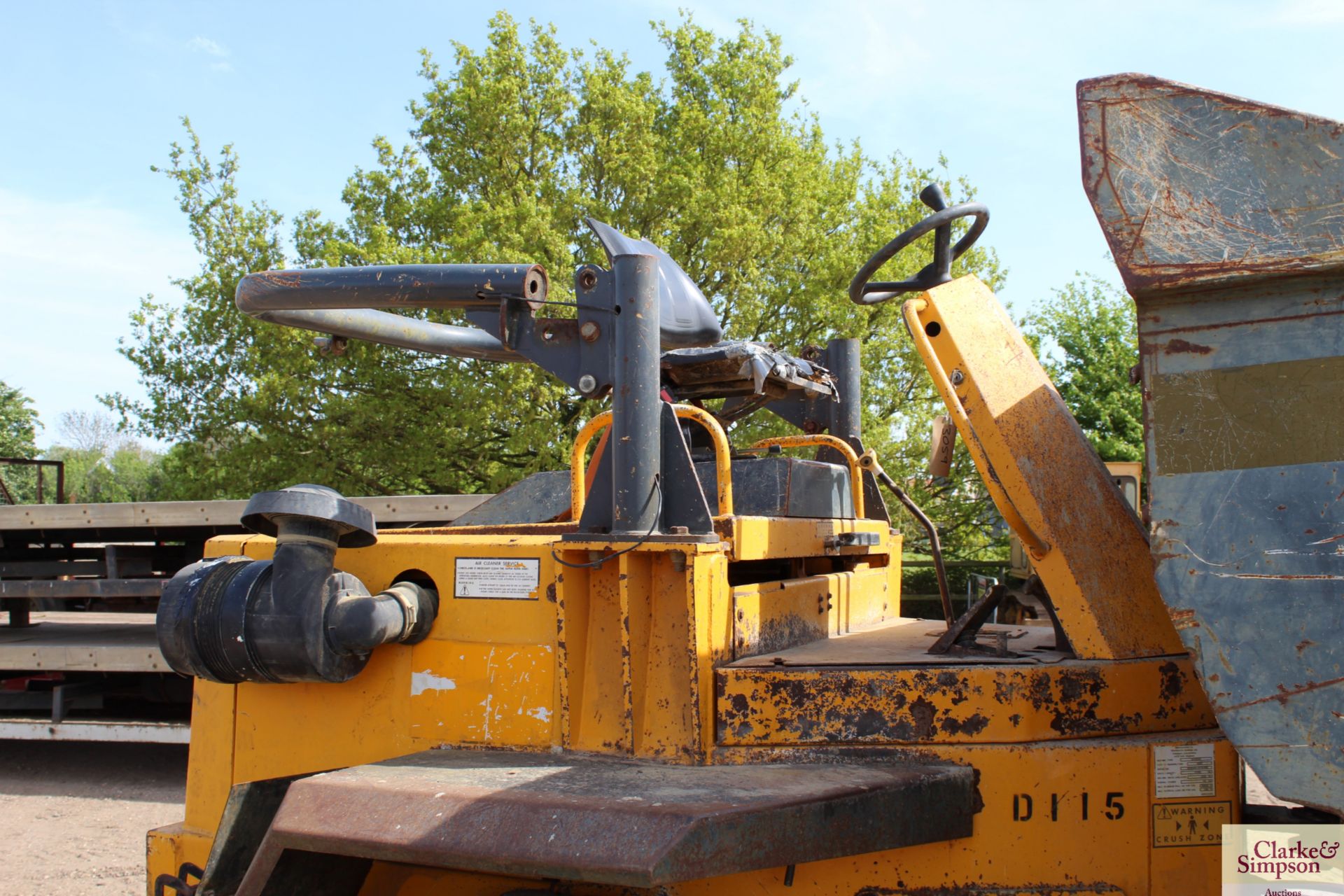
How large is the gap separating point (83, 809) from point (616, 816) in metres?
6.96

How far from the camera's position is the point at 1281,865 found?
2410 mm

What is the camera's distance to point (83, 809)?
7.48 meters

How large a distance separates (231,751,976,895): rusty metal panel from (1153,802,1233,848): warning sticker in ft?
1.46

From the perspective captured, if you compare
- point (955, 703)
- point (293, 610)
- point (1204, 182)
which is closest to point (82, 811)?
point (293, 610)

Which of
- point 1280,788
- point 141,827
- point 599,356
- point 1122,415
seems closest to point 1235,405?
point 1280,788

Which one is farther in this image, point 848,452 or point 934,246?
point 848,452

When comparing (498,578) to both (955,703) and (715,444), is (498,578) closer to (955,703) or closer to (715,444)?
(715,444)

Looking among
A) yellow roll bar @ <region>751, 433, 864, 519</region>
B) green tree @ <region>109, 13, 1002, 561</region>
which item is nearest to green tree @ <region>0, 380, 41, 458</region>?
green tree @ <region>109, 13, 1002, 561</region>

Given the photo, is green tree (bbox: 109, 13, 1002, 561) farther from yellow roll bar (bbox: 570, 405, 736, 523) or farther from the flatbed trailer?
yellow roll bar (bbox: 570, 405, 736, 523)

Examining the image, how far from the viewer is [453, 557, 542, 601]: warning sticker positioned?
2.76 metres
